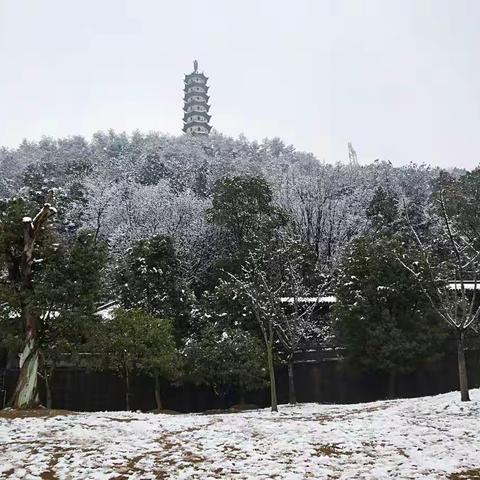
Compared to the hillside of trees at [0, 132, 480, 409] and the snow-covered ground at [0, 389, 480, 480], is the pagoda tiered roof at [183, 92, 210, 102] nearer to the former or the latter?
the hillside of trees at [0, 132, 480, 409]

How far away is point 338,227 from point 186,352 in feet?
64.7

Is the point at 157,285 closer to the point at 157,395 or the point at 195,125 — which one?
the point at 157,395

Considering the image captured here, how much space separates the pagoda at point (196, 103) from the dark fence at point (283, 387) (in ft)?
207

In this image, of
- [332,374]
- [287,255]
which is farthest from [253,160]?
[332,374]

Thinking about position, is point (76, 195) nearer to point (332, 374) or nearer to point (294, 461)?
point (332, 374)

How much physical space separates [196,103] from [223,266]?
2239 inches

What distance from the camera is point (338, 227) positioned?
118 feet

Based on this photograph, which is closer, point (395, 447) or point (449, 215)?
point (395, 447)

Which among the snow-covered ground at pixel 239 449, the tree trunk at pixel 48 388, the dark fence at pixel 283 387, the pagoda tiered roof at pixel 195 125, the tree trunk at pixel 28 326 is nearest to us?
the snow-covered ground at pixel 239 449

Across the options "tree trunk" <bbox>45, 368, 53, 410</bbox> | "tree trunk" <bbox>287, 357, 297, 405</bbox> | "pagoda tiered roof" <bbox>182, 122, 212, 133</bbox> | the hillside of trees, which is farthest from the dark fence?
"pagoda tiered roof" <bbox>182, 122, 212, 133</bbox>

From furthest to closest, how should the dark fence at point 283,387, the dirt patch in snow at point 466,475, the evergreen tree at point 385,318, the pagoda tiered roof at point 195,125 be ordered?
the pagoda tiered roof at point 195,125 → the dark fence at point 283,387 → the evergreen tree at point 385,318 → the dirt patch in snow at point 466,475

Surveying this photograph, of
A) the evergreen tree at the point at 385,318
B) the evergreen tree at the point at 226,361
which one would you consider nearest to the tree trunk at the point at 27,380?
the evergreen tree at the point at 226,361

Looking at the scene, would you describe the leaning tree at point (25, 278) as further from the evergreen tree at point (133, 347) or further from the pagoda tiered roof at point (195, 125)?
the pagoda tiered roof at point (195, 125)

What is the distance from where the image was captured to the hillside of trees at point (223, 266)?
46.2 ft
